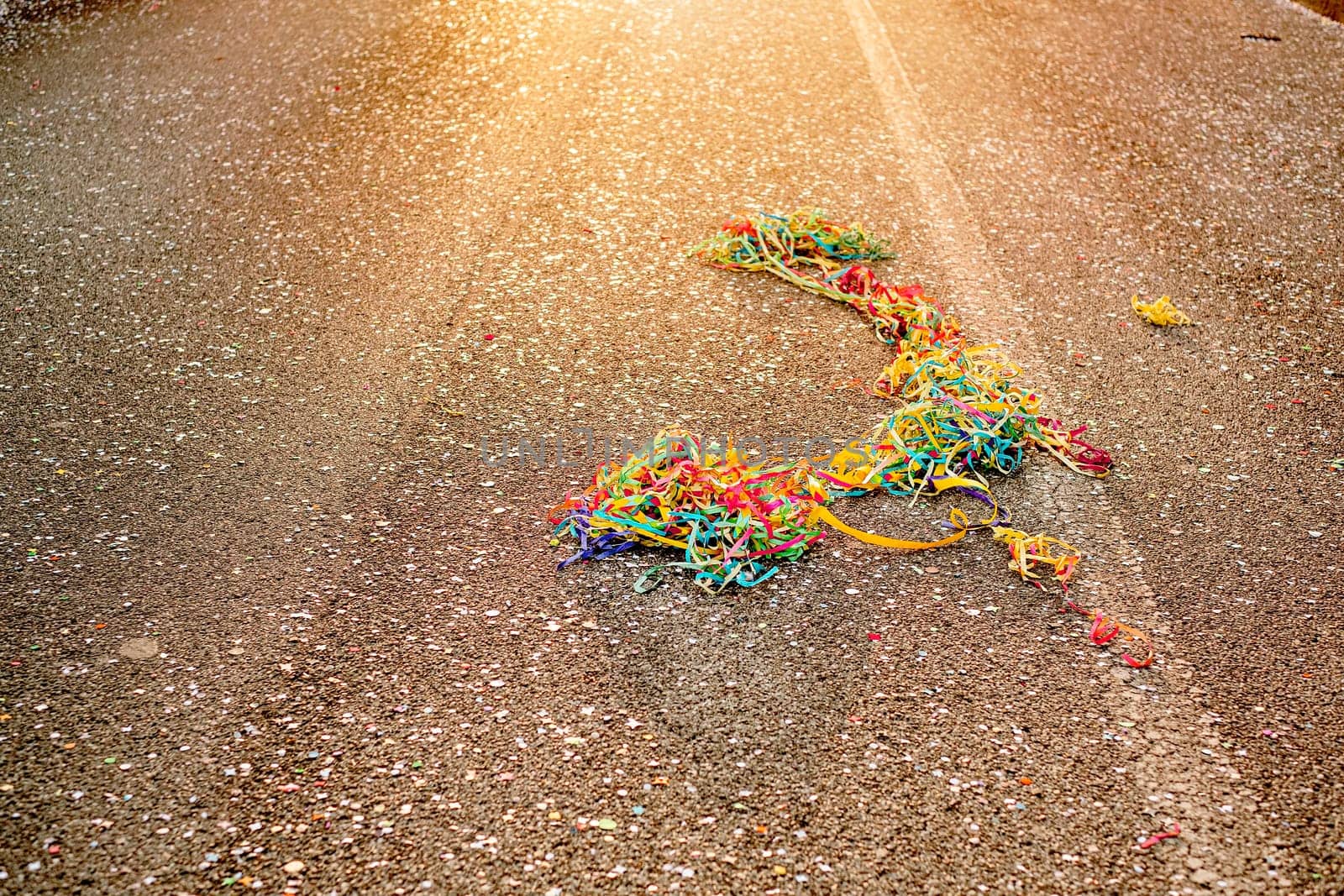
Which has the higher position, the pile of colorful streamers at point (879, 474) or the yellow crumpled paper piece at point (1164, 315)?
the pile of colorful streamers at point (879, 474)

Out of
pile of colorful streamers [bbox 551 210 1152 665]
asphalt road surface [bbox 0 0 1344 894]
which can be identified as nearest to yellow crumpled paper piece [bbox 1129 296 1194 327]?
asphalt road surface [bbox 0 0 1344 894]

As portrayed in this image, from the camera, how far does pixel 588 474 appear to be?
11.5 ft

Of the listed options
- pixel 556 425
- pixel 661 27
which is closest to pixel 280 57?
pixel 661 27

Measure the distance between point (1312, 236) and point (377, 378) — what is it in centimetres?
452

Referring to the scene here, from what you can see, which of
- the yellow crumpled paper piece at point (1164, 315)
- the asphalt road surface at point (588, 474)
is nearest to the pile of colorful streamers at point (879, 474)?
the asphalt road surface at point (588, 474)

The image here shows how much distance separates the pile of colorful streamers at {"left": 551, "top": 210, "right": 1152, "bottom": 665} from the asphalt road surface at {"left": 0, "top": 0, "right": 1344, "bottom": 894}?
0.10m

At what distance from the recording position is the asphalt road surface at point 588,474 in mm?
2311

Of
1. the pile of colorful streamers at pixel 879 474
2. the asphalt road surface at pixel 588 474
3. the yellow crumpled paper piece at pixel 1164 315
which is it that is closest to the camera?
the asphalt road surface at pixel 588 474

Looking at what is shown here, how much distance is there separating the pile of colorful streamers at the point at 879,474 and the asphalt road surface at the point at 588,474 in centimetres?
10

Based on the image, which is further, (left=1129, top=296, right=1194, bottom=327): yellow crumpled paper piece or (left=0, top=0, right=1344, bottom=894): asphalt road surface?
(left=1129, top=296, right=1194, bottom=327): yellow crumpled paper piece

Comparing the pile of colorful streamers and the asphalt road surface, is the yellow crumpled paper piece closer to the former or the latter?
the asphalt road surface

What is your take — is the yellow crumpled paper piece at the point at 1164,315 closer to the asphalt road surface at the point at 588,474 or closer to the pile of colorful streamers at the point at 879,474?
the asphalt road surface at the point at 588,474

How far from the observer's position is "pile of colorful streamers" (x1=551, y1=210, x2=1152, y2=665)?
10.4ft

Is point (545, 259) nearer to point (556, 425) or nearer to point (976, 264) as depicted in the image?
point (556, 425)
